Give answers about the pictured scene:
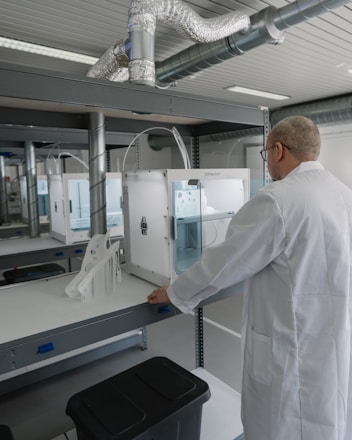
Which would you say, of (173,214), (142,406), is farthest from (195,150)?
(142,406)

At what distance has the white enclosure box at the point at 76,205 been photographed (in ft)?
9.08

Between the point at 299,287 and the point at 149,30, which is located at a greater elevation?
the point at 149,30

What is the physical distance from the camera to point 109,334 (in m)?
1.15

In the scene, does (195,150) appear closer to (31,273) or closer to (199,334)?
(199,334)

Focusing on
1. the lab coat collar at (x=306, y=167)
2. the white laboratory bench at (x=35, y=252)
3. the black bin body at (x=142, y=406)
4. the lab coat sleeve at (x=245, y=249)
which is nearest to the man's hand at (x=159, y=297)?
the lab coat sleeve at (x=245, y=249)

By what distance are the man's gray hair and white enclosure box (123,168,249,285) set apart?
0.42m

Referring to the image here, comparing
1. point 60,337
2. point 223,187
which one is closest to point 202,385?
point 60,337

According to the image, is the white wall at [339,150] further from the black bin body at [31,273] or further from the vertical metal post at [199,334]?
the black bin body at [31,273]

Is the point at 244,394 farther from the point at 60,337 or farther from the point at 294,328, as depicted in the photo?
the point at 60,337

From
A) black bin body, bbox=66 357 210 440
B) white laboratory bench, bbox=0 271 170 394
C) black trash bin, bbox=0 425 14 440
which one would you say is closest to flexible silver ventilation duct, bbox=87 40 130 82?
white laboratory bench, bbox=0 271 170 394

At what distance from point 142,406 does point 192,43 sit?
9.34 feet

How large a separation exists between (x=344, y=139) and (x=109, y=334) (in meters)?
5.37

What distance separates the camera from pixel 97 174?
1.77 m

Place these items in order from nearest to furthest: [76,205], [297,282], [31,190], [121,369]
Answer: [297,282] → [121,369] → [76,205] → [31,190]
